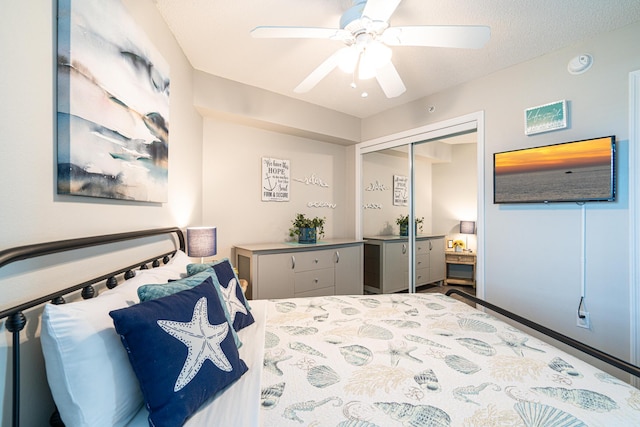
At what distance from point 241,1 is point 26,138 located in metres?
1.50

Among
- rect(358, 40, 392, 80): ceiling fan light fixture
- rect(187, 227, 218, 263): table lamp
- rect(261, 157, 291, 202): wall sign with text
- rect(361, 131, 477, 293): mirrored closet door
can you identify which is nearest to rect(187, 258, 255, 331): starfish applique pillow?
rect(187, 227, 218, 263): table lamp

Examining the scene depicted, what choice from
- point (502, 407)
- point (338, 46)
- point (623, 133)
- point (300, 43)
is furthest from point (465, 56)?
point (502, 407)

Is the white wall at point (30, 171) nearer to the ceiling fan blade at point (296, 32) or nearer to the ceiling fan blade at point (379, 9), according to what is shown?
the ceiling fan blade at point (296, 32)

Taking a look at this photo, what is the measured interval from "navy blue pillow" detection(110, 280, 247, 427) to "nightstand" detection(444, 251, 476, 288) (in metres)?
2.60

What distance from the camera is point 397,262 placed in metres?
3.48

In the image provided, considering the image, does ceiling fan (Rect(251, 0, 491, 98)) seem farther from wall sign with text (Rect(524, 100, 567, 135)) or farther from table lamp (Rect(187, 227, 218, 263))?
table lamp (Rect(187, 227, 218, 263))

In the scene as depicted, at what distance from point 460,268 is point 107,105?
318 centimetres

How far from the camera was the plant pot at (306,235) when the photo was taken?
3.24 meters

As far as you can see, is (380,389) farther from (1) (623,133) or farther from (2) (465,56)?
(2) (465,56)

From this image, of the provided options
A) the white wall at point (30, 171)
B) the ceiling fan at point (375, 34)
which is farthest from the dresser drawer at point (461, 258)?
the white wall at point (30, 171)

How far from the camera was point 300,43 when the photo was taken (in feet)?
6.83

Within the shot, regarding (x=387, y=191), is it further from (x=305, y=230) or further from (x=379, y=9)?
(x=379, y=9)

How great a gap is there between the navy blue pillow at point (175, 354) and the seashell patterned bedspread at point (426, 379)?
198mm

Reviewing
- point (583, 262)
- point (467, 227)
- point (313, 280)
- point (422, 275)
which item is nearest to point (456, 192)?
point (467, 227)
